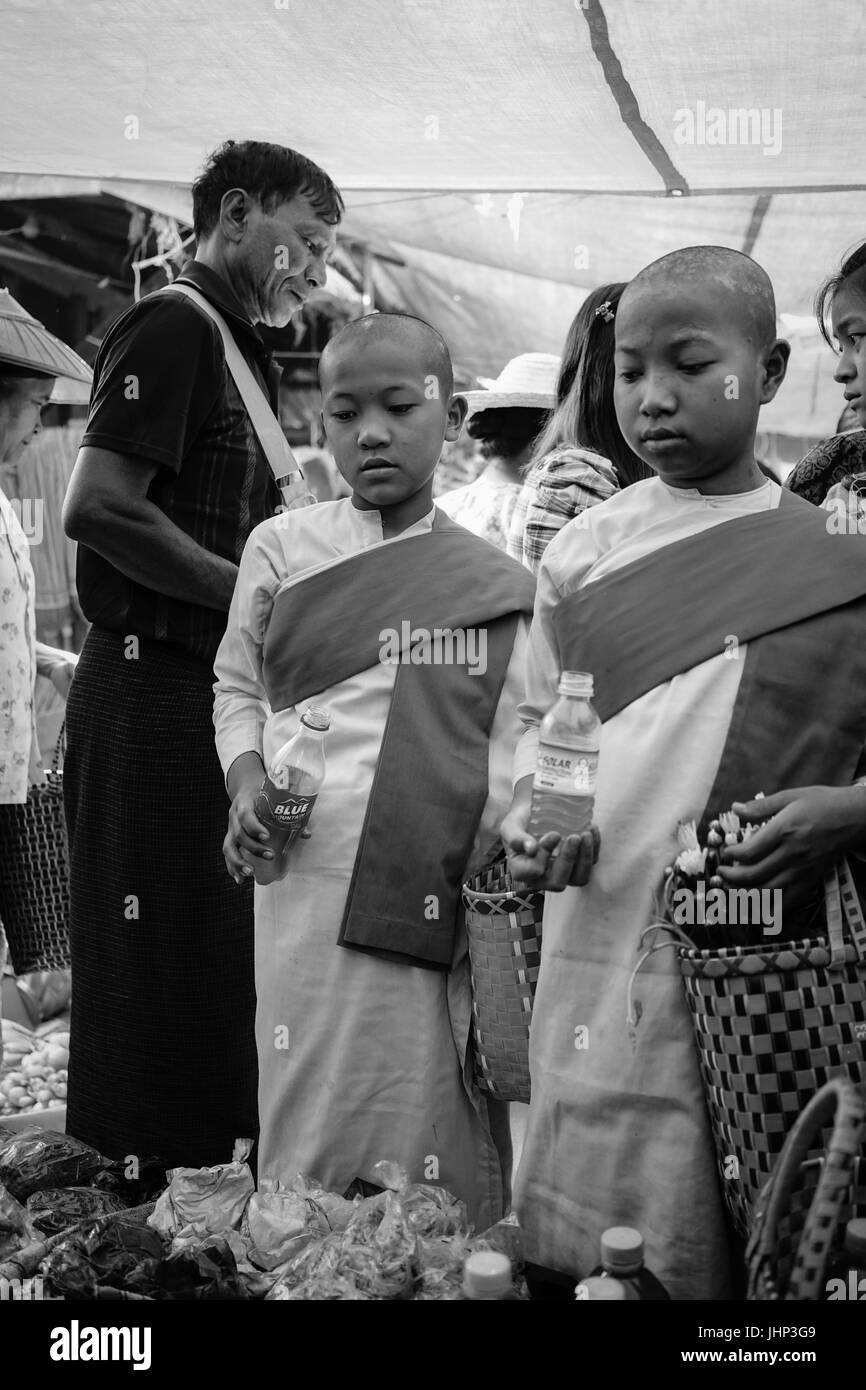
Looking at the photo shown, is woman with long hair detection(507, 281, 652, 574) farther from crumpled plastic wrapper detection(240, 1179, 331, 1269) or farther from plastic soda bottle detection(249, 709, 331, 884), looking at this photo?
crumpled plastic wrapper detection(240, 1179, 331, 1269)

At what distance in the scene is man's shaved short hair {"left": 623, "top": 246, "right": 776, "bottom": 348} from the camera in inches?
76.2

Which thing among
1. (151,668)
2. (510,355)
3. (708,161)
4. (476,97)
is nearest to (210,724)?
(151,668)

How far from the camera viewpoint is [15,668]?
152 inches

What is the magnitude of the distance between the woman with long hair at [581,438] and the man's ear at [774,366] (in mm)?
796

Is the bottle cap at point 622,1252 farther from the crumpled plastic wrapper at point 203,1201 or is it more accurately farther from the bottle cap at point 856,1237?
the crumpled plastic wrapper at point 203,1201

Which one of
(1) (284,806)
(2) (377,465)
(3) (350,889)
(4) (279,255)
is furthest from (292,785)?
(4) (279,255)

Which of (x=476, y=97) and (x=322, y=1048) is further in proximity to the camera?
(x=476, y=97)

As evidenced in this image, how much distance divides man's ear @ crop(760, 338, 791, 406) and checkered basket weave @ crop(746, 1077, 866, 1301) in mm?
996

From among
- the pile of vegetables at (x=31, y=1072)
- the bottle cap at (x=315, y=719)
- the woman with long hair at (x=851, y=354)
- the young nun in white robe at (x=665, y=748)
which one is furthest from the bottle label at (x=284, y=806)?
the pile of vegetables at (x=31, y=1072)

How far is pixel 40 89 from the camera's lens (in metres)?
3.61

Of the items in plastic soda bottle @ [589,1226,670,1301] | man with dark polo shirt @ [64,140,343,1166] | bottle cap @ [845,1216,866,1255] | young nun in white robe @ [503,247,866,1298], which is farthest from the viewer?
man with dark polo shirt @ [64,140,343,1166]

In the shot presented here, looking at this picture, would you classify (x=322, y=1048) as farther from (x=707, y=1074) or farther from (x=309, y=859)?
(x=707, y=1074)

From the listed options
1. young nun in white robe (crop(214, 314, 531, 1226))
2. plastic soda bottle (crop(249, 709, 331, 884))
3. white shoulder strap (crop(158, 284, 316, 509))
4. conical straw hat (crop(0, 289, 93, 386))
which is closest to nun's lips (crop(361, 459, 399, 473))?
young nun in white robe (crop(214, 314, 531, 1226))

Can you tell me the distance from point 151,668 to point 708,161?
2142 millimetres
